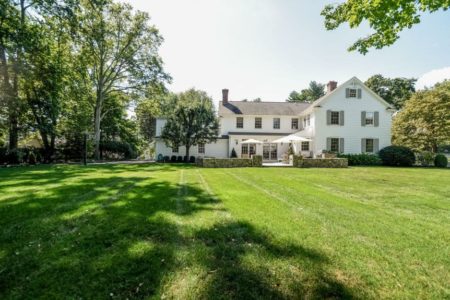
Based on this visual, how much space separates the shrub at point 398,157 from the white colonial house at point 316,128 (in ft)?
6.46

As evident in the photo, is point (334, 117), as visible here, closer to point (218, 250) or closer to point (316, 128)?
point (316, 128)

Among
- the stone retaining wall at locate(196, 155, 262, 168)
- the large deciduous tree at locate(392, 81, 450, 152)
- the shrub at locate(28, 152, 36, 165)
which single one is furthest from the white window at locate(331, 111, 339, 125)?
the shrub at locate(28, 152, 36, 165)

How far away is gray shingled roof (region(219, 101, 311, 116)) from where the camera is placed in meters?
28.0

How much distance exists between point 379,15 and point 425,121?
104 ft

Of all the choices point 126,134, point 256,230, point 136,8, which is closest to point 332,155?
point 256,230

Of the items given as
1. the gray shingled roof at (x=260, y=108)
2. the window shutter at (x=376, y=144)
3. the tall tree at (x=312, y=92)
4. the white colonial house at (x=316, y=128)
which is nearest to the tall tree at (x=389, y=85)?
the tall tree at (x=312, y=92)

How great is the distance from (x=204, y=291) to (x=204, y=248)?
90 centimetres

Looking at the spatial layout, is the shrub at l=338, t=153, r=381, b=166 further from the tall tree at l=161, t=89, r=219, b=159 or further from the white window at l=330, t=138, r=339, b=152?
the tall tree at l=161, t=89, r=219, b=159

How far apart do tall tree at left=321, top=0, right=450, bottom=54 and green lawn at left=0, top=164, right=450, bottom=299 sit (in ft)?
14.7

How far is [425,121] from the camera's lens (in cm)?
2994

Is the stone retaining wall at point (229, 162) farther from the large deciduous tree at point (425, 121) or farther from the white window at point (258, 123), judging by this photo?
the large deciduous tree at point (425, 121)

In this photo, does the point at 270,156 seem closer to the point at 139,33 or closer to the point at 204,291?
the point at 139,33

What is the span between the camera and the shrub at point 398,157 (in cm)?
2159

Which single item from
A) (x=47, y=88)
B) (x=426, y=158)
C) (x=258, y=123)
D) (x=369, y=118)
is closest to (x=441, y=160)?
(x=426, y=158)
